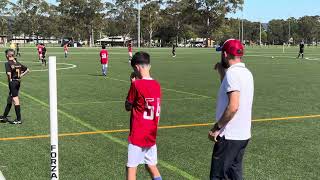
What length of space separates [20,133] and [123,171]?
370cm

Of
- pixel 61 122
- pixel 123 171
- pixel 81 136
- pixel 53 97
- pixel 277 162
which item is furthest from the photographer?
Answer: pixel 61 122

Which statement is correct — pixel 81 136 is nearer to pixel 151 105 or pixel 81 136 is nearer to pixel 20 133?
pixel 20 133

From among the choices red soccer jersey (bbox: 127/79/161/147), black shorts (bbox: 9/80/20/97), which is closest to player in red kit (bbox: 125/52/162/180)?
red soccer jersey (bbox: 127/79/161/147)

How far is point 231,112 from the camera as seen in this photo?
15.7 feet

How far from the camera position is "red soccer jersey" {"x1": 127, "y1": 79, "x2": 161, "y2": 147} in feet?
17.0

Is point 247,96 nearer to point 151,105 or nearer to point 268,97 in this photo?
point 151,105

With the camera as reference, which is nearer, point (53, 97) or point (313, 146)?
point (53, 97)

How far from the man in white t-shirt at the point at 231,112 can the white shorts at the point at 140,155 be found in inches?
30.1

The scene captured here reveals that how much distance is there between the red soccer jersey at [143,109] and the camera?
5.17 m

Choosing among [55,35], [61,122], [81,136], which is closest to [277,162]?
[81,136]

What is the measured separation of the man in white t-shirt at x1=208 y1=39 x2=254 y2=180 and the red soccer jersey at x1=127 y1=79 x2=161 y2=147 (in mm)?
677

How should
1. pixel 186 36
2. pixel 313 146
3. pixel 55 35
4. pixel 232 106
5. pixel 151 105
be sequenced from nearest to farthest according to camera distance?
pixel 232 106 < pixel 151 105 < pixel 313 146 < pixel 186 36 < pixel 55 35

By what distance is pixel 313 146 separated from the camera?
8.95 meters

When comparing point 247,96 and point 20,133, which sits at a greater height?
point 247,96
